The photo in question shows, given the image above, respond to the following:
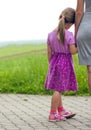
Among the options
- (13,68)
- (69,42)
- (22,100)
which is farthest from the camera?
(13,68)

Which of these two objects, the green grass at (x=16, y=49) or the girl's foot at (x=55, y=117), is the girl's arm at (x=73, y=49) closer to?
the girl's foot at (x=55, y=117)

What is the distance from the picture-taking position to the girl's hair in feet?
22.6

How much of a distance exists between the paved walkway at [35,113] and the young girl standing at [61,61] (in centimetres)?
28

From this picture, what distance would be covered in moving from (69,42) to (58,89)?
612 mm

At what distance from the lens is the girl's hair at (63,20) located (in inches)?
272

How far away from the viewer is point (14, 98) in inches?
382

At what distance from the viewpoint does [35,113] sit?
7.73 metres

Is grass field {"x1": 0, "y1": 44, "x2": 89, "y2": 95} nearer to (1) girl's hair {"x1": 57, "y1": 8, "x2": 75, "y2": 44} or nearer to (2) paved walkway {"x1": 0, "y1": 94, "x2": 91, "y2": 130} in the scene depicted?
(2) paved walkway {"x1": 0, "y1": 94, "x2": 91, "y2": 130}

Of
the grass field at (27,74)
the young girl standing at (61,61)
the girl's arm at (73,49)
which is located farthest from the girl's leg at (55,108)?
the grass field at (27,74)

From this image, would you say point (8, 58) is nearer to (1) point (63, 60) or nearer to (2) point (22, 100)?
(2) point (22, 100)

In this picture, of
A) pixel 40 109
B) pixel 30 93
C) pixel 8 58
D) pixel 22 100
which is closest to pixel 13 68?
pixel 8 58

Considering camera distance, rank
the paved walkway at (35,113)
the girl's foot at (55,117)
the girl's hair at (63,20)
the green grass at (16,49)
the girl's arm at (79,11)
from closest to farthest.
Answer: the girl's arm at (79,11) → the paved walkway at (35,113) → the girl's hair at (63,20) → the girl's foot at (55,117) → the green grass at (16,49)

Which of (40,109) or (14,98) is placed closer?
(40,109)

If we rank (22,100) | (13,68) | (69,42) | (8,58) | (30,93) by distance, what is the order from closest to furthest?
(69,42), (22,100), (30,93), (13,68), (8,58)
